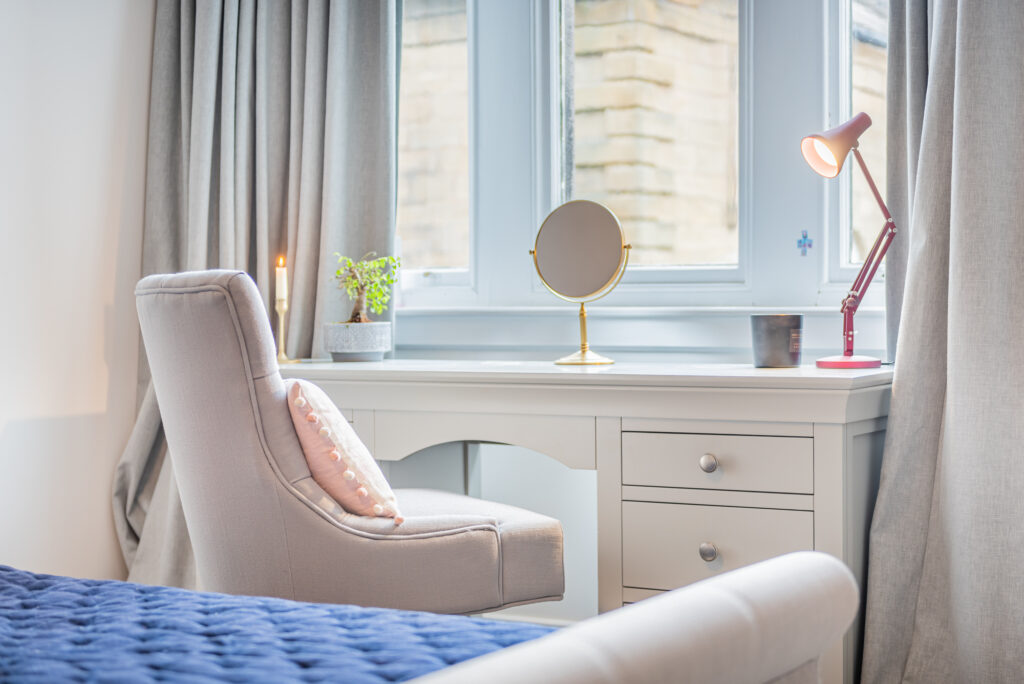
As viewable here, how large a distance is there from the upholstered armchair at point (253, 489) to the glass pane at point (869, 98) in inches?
51.3

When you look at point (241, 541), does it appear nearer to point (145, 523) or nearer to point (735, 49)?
point (145, 523)

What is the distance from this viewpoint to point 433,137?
2.79 metres

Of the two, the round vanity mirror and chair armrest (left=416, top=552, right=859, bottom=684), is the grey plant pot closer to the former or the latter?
the round vanity mirror

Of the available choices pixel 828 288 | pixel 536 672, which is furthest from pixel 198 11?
pixel 536 672

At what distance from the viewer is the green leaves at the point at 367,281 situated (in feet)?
8.11

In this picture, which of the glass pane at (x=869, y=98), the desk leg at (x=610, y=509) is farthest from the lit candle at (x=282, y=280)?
the glass pane at (x=869, y=98)

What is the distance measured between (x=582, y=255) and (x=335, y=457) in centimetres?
94

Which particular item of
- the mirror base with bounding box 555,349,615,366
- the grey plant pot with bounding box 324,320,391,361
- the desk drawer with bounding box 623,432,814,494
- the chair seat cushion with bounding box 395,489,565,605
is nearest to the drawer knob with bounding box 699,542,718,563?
the desk drawer with bounding box 623,432,814,494

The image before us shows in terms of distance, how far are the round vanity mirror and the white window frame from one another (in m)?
0.20

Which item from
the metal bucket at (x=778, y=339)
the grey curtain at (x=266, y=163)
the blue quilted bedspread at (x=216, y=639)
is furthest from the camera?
the grey curtain at (x=266, y=163)

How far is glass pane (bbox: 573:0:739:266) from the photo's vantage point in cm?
245

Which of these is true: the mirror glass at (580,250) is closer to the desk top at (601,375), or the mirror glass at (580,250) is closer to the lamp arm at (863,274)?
the desk top at (601,375)

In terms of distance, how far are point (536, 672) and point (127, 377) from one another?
2545 millimetres

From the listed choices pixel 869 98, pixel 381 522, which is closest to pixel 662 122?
pixel 869 98
